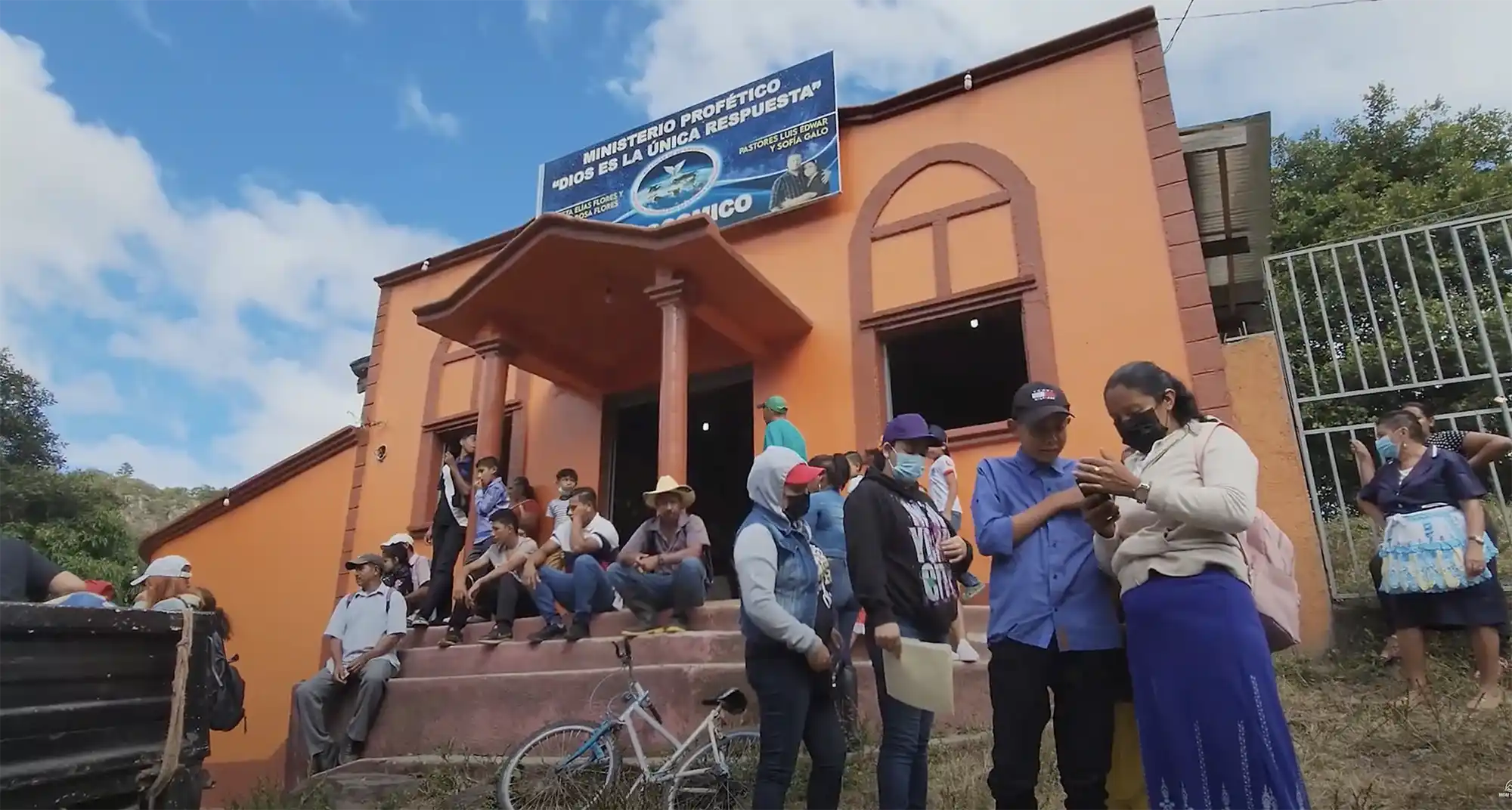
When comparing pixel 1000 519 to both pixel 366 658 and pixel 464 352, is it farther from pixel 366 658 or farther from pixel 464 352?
pixel 464 352

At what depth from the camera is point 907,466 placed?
3.66 metres

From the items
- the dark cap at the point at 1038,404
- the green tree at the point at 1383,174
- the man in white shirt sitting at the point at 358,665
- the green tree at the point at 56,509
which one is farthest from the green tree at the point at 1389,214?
the green tree at the point at 56,509

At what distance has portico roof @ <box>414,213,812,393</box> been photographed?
759cm

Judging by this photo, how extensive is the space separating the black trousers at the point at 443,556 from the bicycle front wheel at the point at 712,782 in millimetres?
3936

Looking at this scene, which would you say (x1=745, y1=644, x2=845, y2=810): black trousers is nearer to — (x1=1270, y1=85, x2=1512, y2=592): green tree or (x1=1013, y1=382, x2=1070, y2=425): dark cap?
(x1=1013, y1=382, x2=1070, y2=425): dark cap

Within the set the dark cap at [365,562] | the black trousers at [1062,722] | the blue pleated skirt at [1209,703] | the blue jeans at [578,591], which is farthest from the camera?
the dark cap at [365,562]

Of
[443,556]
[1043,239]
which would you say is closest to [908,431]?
[1043,239]

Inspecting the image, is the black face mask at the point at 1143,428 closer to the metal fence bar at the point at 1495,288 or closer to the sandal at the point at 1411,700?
the sandal at the point at 1411,700

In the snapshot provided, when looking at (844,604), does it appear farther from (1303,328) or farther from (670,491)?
(1303,328)

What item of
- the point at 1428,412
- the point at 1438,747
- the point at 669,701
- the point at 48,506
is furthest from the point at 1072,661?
the point at 48,506

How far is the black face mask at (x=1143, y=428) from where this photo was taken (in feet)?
8.89

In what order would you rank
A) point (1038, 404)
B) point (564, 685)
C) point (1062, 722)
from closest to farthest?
point (1062, 722) → point (1038, 404) → point (564, 685)

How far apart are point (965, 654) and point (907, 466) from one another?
2.24 metres

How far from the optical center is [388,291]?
12.1 meters
